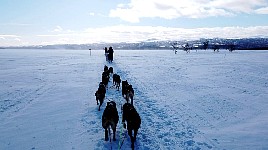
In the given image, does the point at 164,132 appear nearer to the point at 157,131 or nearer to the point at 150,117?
the point at 157,131

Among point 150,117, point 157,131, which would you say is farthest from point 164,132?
point 150,117

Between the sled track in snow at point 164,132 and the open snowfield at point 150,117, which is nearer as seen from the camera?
the sled track in snow at point 164,132

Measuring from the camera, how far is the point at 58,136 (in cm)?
702

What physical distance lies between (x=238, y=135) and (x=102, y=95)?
468 cm

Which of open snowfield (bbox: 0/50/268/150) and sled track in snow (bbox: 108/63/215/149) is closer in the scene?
sled track in snow (bbox: 108/63/215/149)

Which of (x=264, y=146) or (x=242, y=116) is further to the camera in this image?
(x=242, y=116)

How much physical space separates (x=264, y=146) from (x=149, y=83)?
9235mm

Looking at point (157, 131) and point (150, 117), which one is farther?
point (150, 117)

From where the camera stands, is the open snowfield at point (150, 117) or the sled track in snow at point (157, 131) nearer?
the sled track in snow at point (157, 131)

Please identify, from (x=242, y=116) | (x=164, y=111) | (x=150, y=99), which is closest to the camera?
(x=242, y=116)

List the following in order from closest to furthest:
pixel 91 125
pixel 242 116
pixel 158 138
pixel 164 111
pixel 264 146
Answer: pixel 264 146
pixel 158 138
pixel 91 125
pixel 242 116
pixel 164 111

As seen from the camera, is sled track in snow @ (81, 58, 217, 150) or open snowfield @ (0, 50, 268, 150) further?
open snowfield @ (0, 50, 268, 150)

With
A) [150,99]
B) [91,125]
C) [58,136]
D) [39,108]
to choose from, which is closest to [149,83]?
[150,99]

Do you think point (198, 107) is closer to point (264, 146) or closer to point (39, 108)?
point (264, 146)
